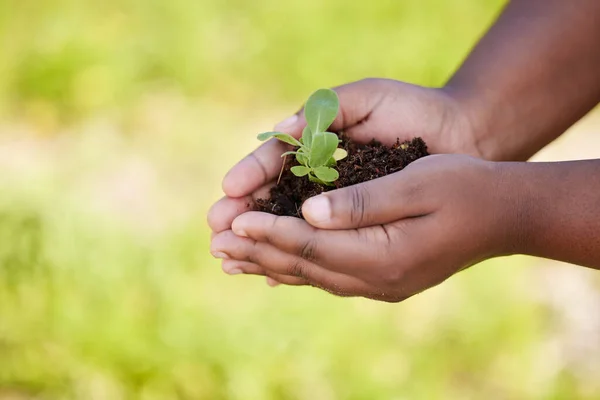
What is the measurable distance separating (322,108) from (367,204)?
0.28 m

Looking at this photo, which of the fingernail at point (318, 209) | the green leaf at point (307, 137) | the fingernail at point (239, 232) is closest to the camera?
the fingernail at point (318, 209)

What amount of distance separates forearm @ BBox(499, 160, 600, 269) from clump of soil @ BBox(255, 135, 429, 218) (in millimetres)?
212

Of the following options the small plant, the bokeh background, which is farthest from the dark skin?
the bokeh background

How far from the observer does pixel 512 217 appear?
1207mm

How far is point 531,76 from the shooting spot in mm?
1568

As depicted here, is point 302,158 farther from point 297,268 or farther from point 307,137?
point 297,268

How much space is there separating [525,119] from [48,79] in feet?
7.98

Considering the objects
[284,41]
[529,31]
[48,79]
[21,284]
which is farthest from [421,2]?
[21,284]

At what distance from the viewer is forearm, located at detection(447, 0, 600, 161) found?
155 centimetres

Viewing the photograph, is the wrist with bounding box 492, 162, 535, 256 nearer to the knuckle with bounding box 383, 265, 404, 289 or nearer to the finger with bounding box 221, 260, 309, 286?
the knuckle with bounding box 383, 265, 404, 289

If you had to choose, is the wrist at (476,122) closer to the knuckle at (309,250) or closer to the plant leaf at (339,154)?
the plant leaf at (339,154)

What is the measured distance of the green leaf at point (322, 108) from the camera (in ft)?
4.47

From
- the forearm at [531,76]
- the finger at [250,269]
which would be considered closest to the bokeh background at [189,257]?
the finger at [250,269]

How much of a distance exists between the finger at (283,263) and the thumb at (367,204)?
0.12 meters
